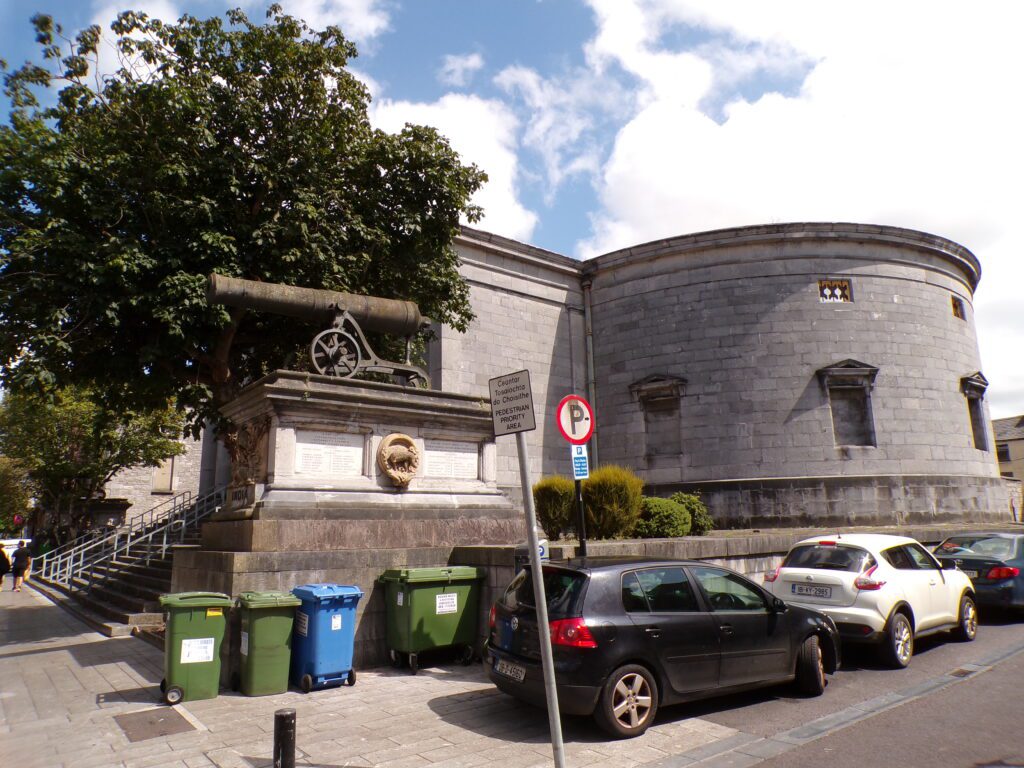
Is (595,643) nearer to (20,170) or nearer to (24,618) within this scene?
(20,170)

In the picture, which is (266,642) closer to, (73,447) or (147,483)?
(73,447)

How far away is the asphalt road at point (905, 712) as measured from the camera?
5.26 metres

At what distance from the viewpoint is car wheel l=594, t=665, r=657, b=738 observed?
5.63 metres

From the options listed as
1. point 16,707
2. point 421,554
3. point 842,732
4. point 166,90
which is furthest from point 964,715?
point 166,90

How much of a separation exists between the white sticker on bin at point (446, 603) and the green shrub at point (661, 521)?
5.15 m

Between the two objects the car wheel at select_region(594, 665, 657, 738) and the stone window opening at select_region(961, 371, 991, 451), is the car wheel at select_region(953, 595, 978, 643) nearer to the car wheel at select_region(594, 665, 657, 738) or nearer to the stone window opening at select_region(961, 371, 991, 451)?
the car wheel at select_region(594, 665, 657, 738)

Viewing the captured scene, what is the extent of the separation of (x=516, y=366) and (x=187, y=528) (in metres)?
11.3

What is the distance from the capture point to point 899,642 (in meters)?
8.31

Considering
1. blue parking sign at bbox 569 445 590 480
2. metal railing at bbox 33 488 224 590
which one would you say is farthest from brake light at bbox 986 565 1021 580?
metal railing at bbox 33 488 224 590

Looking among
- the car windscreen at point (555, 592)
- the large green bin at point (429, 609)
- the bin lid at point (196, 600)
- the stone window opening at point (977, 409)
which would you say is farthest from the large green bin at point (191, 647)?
the stone window opening at point (977, 409)

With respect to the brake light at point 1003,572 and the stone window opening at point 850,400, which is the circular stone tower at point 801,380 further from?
the brake light at point 1003,572

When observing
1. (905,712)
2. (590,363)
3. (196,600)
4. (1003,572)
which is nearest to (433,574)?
(196,600)

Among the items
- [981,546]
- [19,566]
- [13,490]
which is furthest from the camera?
[13,490]

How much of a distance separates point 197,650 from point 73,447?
84.1 ft
